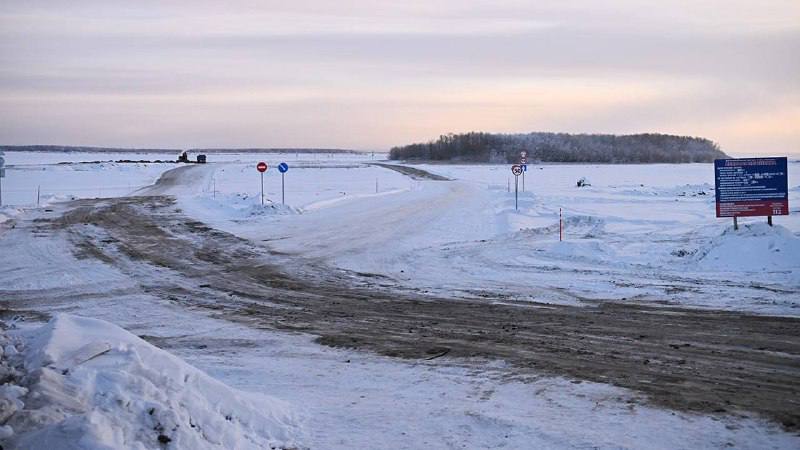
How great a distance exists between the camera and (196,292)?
530 inches

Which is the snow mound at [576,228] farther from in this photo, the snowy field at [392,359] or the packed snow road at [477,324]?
the packed snow road at [477,324]

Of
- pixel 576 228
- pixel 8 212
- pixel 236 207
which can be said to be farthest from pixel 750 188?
pixel 8 212

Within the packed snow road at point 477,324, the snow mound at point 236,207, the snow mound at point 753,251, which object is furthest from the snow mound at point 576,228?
the snow mound at point 236,207

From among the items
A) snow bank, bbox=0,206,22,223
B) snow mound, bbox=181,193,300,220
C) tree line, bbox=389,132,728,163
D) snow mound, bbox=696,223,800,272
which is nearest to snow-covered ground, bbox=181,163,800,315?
snow mound, bbox=696,223,800,272

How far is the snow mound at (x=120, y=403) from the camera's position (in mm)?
5086

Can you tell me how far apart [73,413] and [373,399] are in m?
3.11

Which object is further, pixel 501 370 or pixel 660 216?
pixel 660 216

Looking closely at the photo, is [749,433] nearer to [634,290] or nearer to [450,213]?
[634,290]

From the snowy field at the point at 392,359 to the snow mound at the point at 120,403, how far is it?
2 centimetres

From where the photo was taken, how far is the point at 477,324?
10.8 meters

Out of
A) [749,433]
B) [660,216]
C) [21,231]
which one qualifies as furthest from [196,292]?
[660,216]

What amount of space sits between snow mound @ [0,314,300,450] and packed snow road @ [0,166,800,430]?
9.85 ft

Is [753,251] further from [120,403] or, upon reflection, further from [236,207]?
[236,207]

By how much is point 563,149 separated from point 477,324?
146 meters
